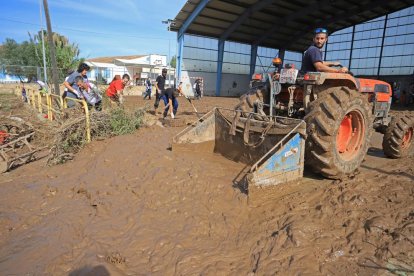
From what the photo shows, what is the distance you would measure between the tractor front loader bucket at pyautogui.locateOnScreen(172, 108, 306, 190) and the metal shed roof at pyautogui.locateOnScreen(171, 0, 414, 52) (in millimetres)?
16283

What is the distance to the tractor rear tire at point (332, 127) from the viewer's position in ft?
13.4

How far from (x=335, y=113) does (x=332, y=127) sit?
19 cm

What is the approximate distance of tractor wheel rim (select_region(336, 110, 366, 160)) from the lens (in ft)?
15.7

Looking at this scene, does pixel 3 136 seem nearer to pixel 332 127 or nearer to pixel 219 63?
pixel 332 127

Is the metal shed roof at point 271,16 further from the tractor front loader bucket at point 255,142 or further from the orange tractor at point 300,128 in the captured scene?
the tractor front loader bucket at point 255,142

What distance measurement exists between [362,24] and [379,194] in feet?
85.5

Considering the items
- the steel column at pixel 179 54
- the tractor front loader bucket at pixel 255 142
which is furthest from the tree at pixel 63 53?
the tractor front loader bucket at pixel 255 142

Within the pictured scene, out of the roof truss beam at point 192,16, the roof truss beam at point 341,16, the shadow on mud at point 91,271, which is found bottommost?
the shadow on mud at point 91,271

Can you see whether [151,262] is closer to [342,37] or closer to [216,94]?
[216,94]

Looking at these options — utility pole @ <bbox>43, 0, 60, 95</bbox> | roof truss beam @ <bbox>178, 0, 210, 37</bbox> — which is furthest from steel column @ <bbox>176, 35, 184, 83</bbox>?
utility pole @ <bbox>43, 0, 60, 95</bbox>

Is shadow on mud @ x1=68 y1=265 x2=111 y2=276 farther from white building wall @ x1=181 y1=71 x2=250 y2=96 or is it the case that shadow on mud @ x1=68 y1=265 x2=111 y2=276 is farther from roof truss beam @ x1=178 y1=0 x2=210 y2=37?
white building wall @ x1=181 y1=71 x2=250 y2=96

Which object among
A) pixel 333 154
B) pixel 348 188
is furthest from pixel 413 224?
pixel 333 154

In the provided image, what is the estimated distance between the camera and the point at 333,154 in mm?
4207

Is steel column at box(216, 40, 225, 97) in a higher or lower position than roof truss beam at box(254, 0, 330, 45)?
lower
